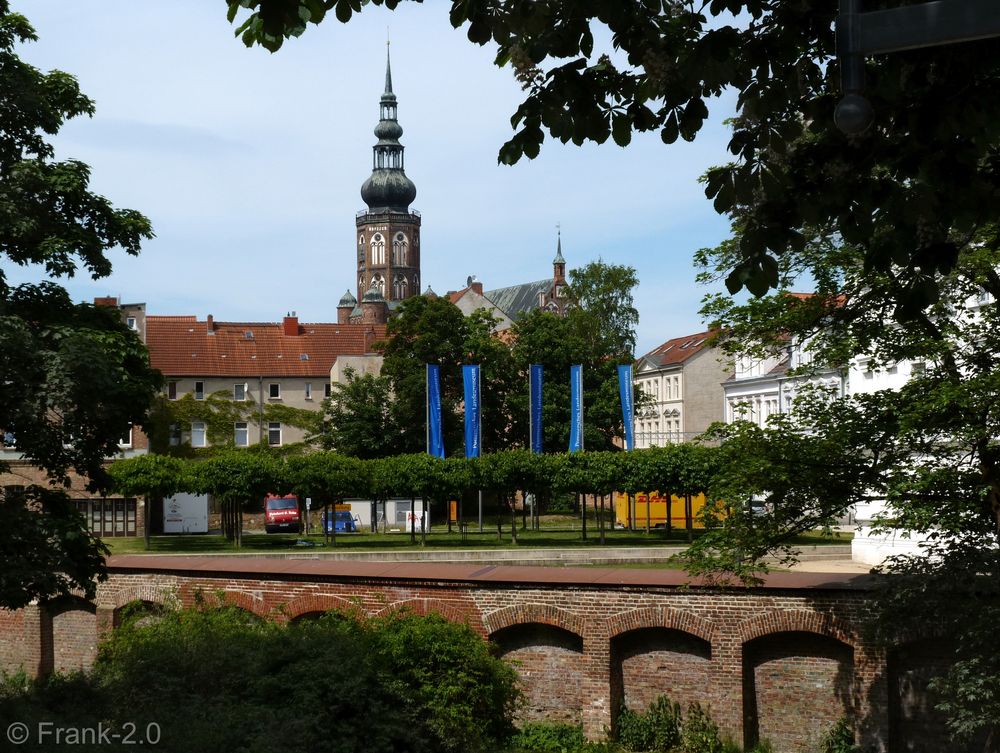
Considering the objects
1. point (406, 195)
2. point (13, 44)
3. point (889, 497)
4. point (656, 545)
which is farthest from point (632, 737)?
point (406, 195)

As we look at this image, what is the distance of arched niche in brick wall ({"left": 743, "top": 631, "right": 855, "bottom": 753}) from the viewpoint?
18.6 m

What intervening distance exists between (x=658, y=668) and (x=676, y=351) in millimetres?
64017

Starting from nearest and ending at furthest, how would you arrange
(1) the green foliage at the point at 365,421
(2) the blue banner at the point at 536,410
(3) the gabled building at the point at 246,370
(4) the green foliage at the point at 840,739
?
1. (4) the green foliage at the point at 840,739
2. (2) the blue banner at the point at 536,410
3. (1) the green foliage at the point at 365,421
4. (3) the gabled building at the point at 246,370

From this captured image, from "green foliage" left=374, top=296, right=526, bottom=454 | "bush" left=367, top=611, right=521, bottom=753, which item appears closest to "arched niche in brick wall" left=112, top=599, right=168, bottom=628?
"bush" left=367, top=611, right=521, bottom=753

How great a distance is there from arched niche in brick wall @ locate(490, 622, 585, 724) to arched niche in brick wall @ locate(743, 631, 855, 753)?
2.69 metres

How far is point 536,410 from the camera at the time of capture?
49.4m

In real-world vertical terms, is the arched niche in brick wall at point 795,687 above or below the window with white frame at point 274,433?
below

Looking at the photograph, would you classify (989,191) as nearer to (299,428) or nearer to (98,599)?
(98,599)

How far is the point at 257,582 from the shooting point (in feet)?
75.7

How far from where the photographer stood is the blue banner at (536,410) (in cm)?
4847

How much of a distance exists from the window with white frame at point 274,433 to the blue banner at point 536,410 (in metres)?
26.0

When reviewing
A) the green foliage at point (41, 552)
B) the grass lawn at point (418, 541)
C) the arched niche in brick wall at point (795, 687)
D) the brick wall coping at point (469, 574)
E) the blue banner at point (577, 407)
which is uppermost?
the blue banner at point (577, 407)

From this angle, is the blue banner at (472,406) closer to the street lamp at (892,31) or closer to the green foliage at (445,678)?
the green foliage at (445,678)

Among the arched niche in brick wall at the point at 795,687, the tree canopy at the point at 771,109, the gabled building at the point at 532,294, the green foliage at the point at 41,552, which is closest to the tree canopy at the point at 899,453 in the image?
the arched niche in brick wall at the point at 795,687
